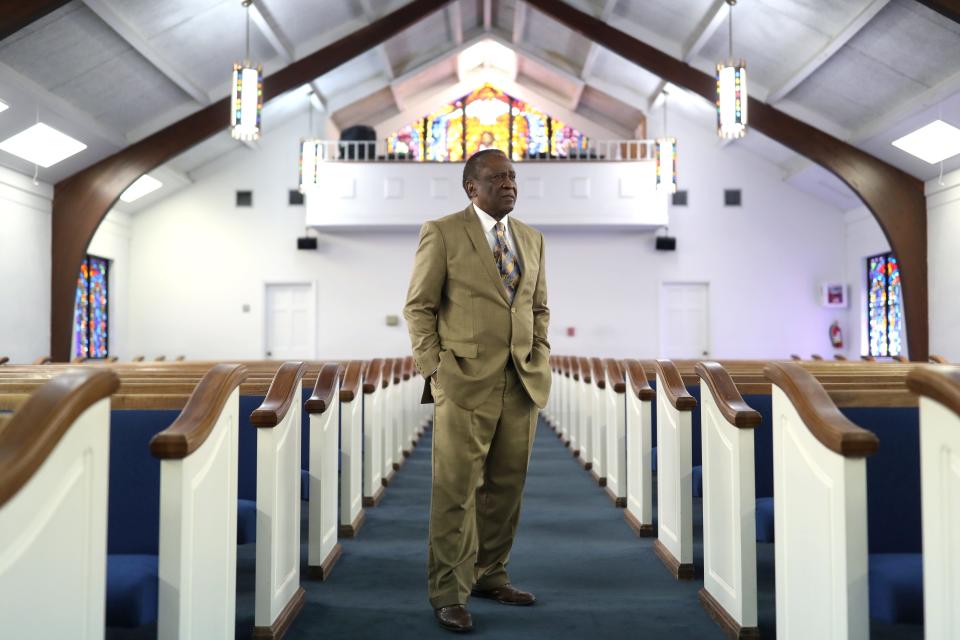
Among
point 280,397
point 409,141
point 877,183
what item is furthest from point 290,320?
point 280,397

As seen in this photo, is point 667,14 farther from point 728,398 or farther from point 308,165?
point 728,398

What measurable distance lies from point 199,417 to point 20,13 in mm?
5113

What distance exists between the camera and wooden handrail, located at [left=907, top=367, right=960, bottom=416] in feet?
4.15

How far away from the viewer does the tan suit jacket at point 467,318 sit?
2270 millimetres

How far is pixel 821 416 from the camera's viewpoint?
1650 millimetres

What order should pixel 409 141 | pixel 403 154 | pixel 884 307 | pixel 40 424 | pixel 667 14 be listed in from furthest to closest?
pixel 409 141, pixel 403 154, pixel 884 307, pixel 667 14, pixel 40 424

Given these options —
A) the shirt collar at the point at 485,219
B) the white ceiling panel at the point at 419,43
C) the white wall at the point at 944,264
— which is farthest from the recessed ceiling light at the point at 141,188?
the shirt collar at the point at 485,219

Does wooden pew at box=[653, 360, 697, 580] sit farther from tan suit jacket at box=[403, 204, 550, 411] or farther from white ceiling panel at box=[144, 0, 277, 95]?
white ceiling panel at box=[144, 0, 277, 95]

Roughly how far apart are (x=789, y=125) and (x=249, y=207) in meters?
7.44

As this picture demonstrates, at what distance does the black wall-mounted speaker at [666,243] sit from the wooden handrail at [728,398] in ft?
32.0

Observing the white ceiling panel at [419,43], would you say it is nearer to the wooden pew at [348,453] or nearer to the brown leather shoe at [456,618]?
the wooden pew at [348,453]

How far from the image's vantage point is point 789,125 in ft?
30.5

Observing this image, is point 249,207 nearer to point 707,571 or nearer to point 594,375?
point 594,375

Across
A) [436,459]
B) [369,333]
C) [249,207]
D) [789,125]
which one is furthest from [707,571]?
[249,207]
